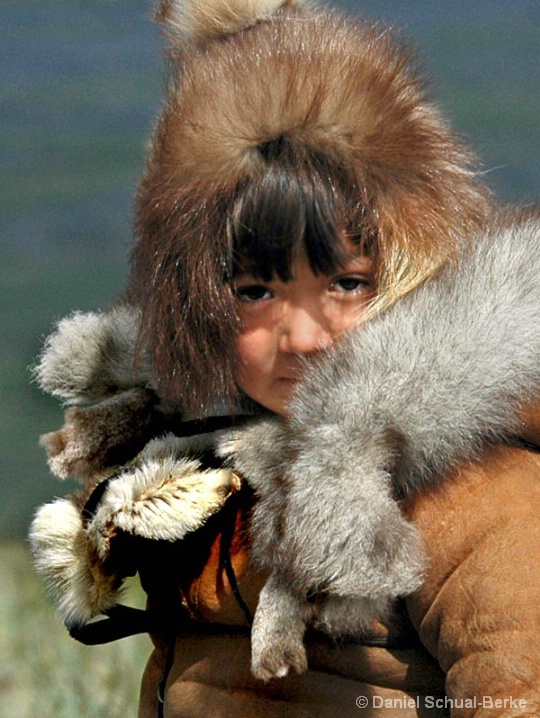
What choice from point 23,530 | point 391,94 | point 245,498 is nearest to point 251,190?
point 391,94

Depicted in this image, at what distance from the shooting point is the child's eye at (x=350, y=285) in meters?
1.42

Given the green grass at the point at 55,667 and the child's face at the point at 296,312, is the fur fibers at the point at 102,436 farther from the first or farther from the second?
the green grass at the point at 55,667

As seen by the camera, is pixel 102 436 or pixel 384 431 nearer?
pixel 384 431

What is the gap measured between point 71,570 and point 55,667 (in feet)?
4.61

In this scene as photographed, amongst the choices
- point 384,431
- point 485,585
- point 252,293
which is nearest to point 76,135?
point 252,293

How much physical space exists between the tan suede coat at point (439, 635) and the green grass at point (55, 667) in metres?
1.14

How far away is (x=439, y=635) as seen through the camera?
1313mm

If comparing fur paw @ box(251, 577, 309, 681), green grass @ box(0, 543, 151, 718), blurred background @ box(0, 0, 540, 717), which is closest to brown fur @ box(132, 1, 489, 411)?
fur paw @ box(251, 577, 309, 681)

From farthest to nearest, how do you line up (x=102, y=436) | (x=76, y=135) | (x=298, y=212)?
1. (x=76, y=135)
2. (x=102, y=436)
3. (x=298, y=212)

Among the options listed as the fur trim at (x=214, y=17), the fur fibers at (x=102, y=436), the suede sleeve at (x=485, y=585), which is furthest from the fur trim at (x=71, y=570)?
the fur trim at (x=214, y=17)

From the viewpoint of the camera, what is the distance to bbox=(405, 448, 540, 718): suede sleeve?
4.05 ft

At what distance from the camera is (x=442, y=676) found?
1424 mm

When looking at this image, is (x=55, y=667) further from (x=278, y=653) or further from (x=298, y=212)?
(x=298, y=212)

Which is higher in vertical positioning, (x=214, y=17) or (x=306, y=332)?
(x=214, y=17)
